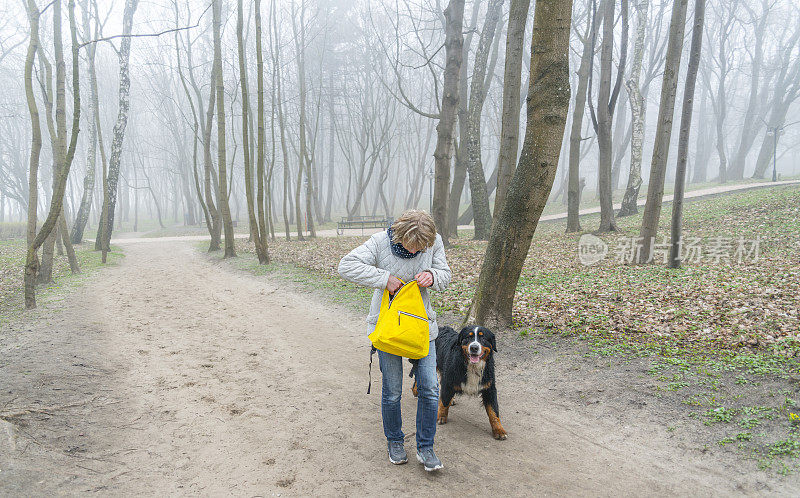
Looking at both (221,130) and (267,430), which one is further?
(221,130)

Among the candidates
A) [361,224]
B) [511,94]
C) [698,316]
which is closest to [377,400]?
[698,316]

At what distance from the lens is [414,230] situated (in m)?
3.30

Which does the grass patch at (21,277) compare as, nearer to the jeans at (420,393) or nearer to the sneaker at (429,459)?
the jeans at (420,393)

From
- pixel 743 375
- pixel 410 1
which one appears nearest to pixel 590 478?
pixel 743 375

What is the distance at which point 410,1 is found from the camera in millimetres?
21812

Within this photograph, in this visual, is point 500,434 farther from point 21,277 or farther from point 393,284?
point 21,277

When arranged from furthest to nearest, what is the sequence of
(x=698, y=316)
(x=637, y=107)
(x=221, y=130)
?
(x=637, y=107) < (x=221, y=130) < (x=698, y=316)

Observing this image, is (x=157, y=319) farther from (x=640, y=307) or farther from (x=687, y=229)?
(x=687, y=229)

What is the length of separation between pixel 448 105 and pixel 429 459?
11319 millimetres

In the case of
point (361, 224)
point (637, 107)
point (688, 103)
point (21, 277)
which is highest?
point (637, 107)

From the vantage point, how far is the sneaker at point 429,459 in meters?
3.36

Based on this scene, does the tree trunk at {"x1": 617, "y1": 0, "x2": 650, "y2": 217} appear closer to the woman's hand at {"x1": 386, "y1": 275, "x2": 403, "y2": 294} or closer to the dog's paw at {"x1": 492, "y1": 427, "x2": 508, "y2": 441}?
the dog's paw at {"x1": 492, "y1": 427, "x2": 508, "y2": 441}

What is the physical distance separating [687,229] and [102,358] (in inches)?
556

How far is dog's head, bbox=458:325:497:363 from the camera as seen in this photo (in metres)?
3.67
